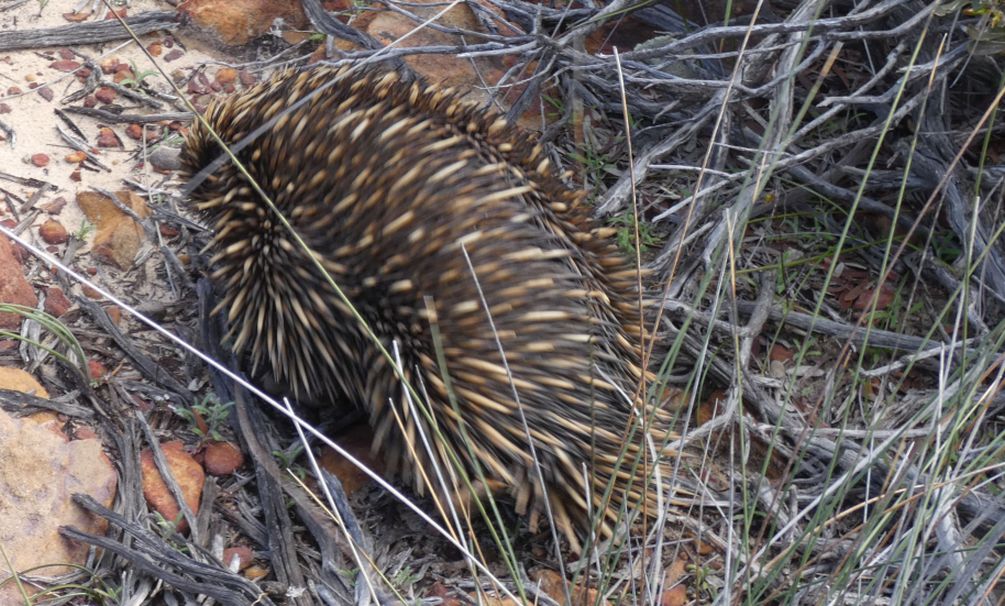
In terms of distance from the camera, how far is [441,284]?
1.76 meters

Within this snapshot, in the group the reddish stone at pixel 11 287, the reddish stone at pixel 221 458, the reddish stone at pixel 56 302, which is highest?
the reddish stone at pixel 11 287

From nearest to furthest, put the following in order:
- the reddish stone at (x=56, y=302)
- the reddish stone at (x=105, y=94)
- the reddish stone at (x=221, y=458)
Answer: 1. the reddish stone at (x=221, y=458)
2. the reddish stone at (x=56, y=302)
3. the reddish stone at (x=105, y=94)

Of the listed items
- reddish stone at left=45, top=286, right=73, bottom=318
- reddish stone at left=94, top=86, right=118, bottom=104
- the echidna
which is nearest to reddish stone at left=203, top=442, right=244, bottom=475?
the echidna

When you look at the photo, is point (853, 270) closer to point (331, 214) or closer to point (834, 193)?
point (834, 193)

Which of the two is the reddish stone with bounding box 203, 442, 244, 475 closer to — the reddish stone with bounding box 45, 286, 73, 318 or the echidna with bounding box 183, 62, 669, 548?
the echidna with bounding box 183, 62, 669, 548

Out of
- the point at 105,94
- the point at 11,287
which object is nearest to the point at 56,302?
the point at 11,287

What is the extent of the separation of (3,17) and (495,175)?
1724 millimetres

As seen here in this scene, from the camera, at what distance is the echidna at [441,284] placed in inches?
68.8

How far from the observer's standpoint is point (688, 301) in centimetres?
239

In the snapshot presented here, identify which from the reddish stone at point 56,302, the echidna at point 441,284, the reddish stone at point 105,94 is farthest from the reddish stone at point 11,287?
the reddish stone at point 105,94

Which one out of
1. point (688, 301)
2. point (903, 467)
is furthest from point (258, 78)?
point (903, 467)

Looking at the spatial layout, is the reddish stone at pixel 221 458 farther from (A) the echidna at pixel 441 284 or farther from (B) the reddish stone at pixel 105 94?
(B) the reddish stone at pixel 105 94

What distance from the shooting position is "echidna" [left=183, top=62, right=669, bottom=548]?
175 centimetres

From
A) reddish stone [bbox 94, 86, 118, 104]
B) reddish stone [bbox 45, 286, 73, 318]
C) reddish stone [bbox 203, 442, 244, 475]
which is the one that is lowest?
reddish stone [bbox 203, 442, 244, 475]
